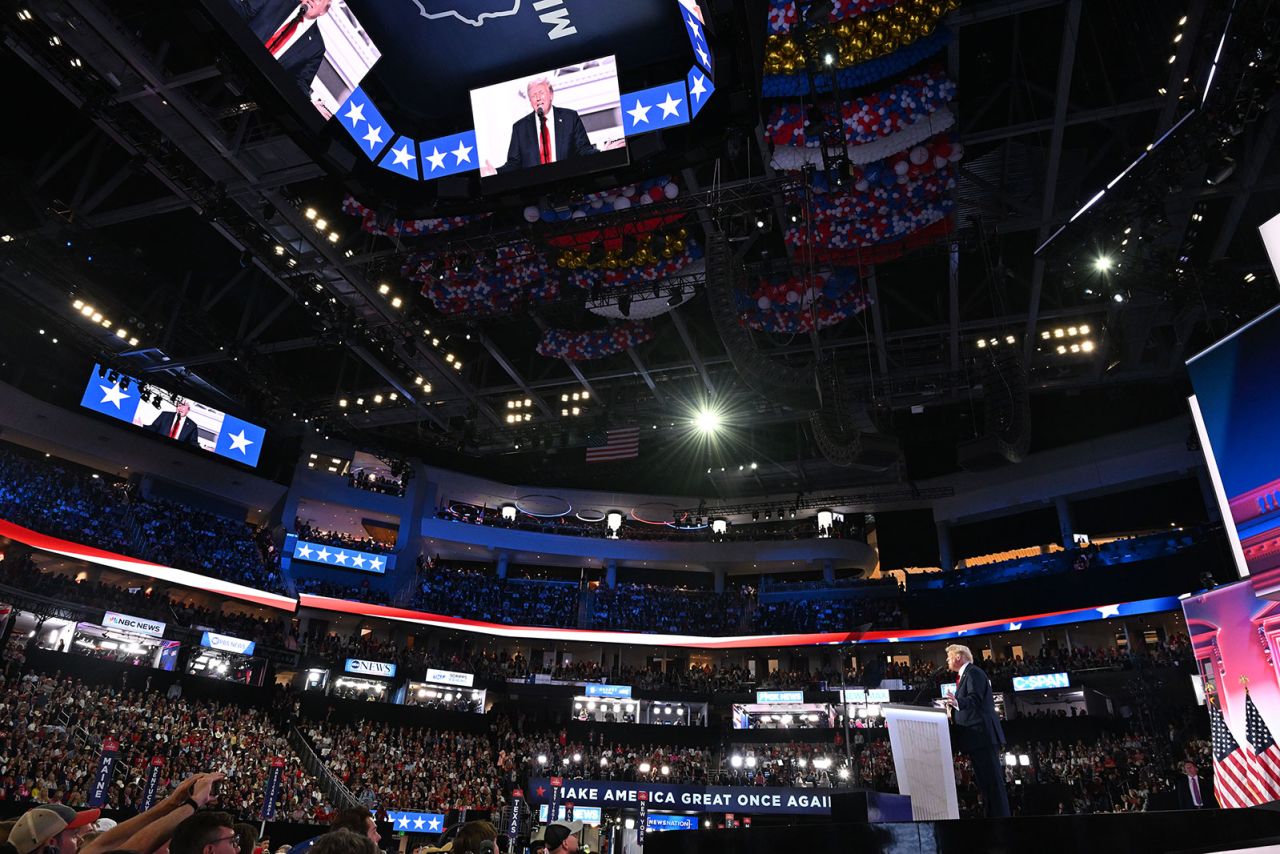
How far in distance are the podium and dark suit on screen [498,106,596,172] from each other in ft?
19.2

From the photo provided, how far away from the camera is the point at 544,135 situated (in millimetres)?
7457

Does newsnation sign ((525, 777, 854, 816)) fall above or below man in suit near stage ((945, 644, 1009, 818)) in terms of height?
below

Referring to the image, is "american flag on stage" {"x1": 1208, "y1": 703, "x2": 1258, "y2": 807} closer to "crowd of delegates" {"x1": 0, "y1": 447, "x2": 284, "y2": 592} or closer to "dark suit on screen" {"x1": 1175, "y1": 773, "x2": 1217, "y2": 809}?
"dark suit on screen" {"x1": 1175, "y1": 773, "x2": 1217, "y2": 809}

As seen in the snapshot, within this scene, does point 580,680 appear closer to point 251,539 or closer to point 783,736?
point 783,736

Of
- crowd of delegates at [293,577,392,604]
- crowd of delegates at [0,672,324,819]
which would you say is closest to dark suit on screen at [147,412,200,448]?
crowd of delegates at [293,577,392,604]

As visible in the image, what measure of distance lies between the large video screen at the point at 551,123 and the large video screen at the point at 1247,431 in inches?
213

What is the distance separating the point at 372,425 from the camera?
2469 cm

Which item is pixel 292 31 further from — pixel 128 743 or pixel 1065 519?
pixel 1065 519

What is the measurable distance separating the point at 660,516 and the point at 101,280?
843 inches

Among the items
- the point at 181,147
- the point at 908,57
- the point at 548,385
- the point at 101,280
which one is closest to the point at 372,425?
the point at 548,385

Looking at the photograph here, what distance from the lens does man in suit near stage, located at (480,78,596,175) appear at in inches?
290

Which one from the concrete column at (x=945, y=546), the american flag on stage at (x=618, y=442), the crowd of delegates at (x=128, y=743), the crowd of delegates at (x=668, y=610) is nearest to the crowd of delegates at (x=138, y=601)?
the crowd of delegates at (x=128, y=743)

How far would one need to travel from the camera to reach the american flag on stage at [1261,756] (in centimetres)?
977

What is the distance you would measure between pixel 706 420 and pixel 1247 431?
15.8 meters
